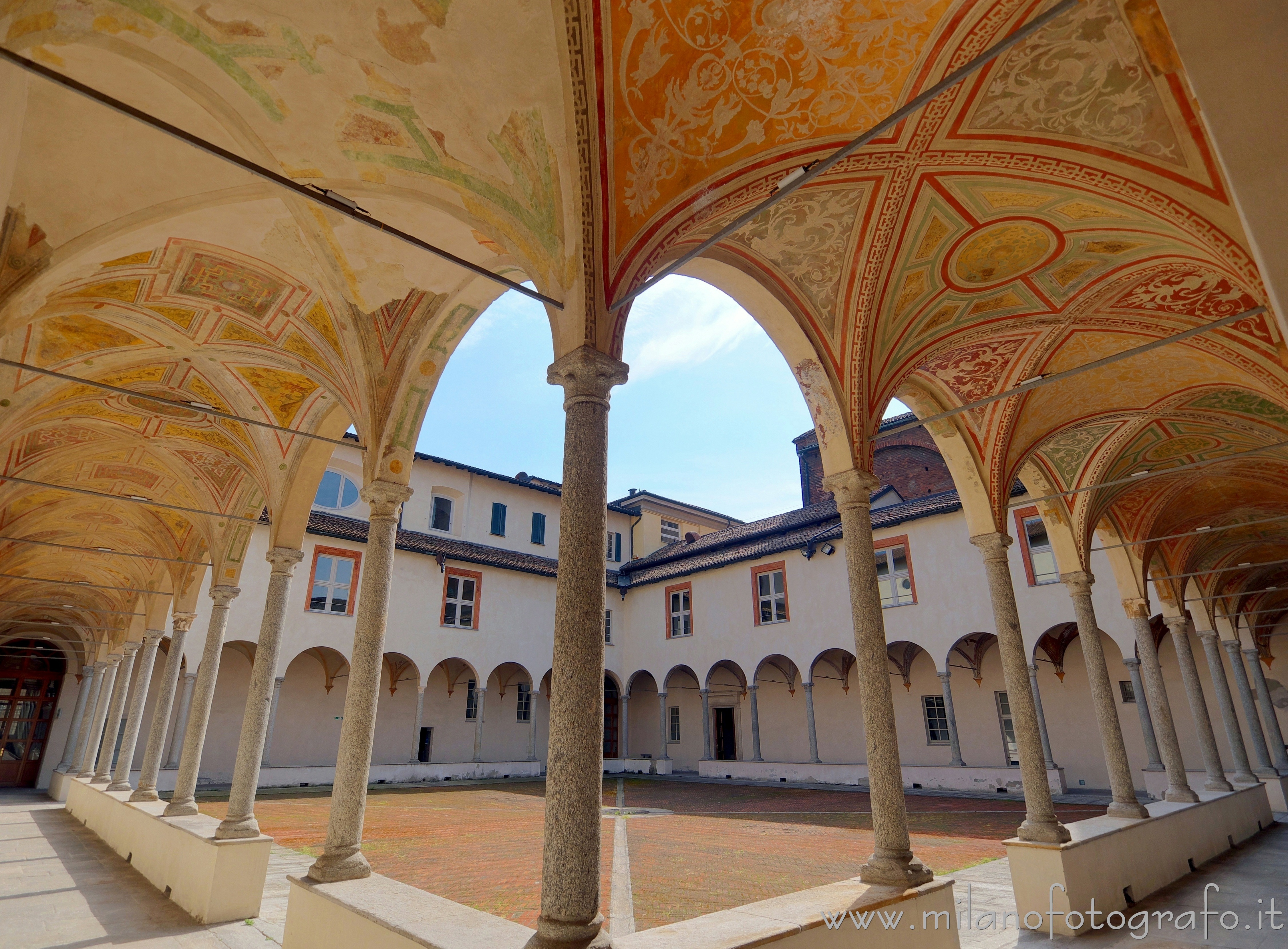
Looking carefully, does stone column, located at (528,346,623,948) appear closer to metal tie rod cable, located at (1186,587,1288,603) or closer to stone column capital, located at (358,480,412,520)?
stone column capital, located at (358,480,412,520)

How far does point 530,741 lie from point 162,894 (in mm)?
16195

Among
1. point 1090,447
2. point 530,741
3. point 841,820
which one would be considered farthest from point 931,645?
point 530,741

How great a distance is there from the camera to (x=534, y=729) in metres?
23.1

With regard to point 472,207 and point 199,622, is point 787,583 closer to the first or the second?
point 199,622

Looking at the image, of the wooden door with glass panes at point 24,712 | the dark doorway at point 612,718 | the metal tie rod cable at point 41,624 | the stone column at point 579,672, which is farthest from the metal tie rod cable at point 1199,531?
the dark doorway at point 612,718

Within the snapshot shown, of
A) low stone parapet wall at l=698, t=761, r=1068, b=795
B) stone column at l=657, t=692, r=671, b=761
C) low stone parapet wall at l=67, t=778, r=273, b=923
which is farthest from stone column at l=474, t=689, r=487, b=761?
low stone parapet wall at l=67, t=778, r=273, b=923

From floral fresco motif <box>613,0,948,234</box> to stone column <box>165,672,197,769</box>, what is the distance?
1781 cm

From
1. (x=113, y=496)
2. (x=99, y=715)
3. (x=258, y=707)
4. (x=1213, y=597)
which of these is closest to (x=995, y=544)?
(x=258, y=707)

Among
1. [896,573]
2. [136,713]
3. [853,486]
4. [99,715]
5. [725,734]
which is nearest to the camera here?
[853,486]

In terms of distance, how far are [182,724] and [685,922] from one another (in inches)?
729

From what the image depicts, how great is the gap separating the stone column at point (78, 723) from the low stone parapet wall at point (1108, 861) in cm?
2372

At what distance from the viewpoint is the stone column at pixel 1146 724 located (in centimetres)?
1323

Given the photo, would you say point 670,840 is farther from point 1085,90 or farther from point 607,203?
point 1085,90

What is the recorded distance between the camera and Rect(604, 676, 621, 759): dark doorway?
2639cm
